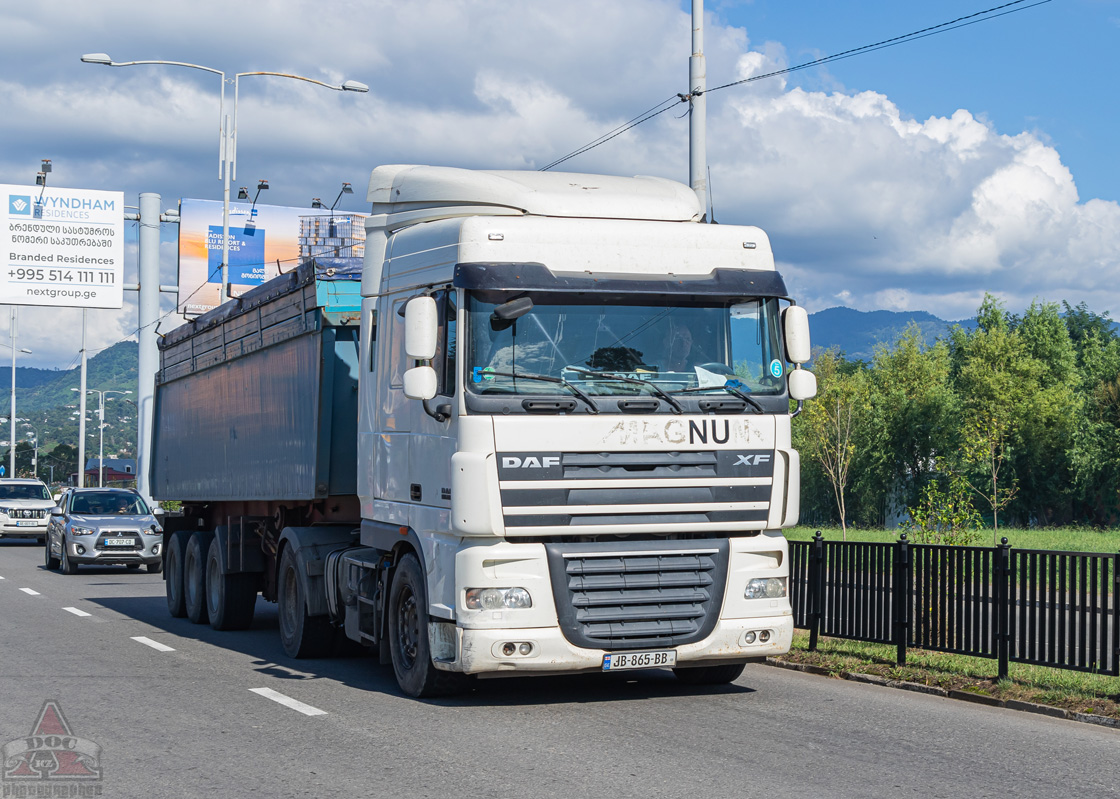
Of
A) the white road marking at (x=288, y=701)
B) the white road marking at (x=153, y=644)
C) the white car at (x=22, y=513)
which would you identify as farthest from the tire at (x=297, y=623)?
the white car at (x=22, y=513)

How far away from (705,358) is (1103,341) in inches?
3444

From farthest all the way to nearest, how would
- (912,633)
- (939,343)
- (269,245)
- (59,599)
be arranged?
(939,343)
(269,245)
(59,599)
(912,633)

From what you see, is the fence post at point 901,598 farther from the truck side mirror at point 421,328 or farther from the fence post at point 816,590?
the truck side mirror at point 421,328

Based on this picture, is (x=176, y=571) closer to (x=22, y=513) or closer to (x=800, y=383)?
(x=800, y=383)

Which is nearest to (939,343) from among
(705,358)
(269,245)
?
(269,245)

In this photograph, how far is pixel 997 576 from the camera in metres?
10.3

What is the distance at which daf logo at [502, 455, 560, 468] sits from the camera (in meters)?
8.53

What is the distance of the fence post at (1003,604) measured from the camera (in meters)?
10.2

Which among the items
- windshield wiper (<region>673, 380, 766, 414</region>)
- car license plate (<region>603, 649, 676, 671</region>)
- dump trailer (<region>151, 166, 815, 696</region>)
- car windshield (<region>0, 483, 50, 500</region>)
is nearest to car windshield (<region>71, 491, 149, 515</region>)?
car windshield (<region>0, 483, 50, 500</region>)

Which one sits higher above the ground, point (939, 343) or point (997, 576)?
point (939, 343)

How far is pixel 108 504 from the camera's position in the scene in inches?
1006

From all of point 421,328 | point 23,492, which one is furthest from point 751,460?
point 23,492

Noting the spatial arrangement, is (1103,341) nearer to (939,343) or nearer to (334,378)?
(939,343)

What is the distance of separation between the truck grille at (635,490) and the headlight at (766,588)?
1.36 feet
